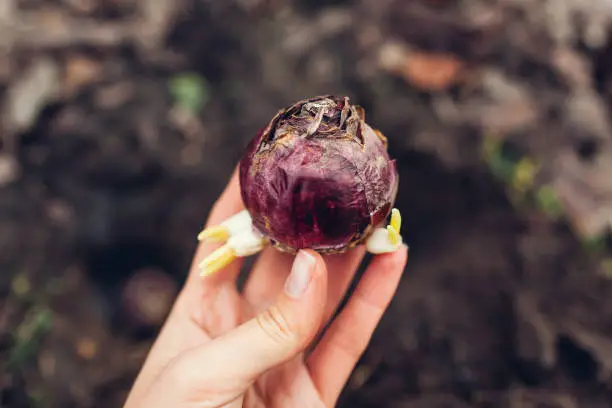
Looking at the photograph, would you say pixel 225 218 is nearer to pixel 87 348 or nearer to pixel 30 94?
pixel 87 348

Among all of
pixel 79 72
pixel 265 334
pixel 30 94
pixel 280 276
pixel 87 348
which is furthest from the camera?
pixel 79 72

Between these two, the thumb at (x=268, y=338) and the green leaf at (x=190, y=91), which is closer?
the thumb at (x=268, y=338)

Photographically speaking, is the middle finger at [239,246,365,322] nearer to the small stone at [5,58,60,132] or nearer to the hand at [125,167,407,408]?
the hand at [125,167,407,408]

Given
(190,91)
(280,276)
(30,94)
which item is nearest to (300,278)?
(280,276)

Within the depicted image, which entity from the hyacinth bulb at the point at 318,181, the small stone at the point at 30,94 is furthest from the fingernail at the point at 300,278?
the small stone at the point at 30,94

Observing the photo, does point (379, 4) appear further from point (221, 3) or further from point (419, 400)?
point (419, 400)

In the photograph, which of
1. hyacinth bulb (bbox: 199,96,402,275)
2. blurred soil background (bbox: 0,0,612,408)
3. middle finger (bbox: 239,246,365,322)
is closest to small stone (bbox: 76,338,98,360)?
blurred soil background (bbox: 0,0,612,408)

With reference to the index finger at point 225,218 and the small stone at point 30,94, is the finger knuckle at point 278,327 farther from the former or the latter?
the small stone at point 30,94

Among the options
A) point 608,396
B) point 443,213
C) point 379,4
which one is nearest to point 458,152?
point 443,213
